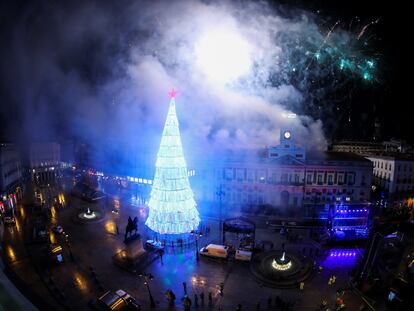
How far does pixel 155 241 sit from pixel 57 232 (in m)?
12.5

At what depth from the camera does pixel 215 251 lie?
89.7 ft

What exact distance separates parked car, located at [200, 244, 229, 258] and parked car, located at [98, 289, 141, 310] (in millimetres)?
9015

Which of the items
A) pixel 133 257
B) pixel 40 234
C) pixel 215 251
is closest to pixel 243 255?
pixel 215 251

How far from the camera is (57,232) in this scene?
3278 centimetres

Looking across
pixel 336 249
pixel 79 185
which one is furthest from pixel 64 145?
pixel 336 249

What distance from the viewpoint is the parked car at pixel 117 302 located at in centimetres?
1928

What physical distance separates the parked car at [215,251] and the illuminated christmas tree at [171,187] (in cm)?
416

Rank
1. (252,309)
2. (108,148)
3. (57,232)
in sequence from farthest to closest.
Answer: (108,148) → (57,232) → (252,309)

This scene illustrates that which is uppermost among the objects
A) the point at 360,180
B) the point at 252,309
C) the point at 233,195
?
the point at 360,180

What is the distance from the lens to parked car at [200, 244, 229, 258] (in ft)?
88.9

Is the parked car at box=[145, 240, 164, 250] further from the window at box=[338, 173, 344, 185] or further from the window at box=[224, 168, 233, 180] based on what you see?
the window at box=[338, 173, 344, 185]

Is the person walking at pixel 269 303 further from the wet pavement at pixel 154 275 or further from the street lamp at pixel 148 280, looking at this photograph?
the street lamp at pixel 148 280

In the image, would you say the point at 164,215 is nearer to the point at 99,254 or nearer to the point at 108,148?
the point at 99,254

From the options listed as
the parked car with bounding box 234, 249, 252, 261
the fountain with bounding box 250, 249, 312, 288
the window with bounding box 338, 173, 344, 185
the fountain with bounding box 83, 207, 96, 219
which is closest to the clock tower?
the window with bounding box 338, 173, 344, 185
